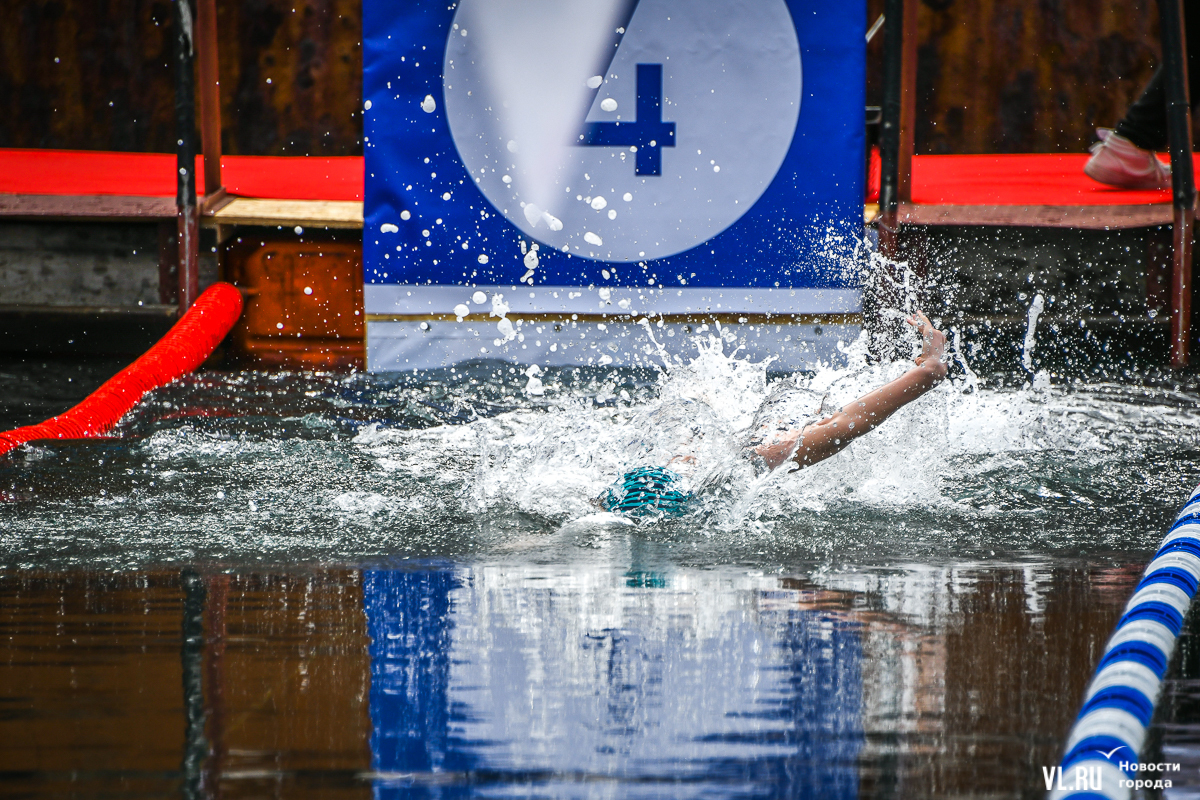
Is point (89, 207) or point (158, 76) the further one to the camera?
point (158, 76)

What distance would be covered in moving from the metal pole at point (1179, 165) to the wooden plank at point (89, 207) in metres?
4.33

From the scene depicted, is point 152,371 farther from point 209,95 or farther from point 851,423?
point 851,423

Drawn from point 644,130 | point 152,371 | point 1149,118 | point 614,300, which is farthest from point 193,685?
point 1149,118

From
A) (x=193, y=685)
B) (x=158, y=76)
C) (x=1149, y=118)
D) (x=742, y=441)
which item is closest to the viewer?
(x=193, y=685)

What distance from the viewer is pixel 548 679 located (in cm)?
201

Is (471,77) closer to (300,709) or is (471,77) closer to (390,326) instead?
(390,326)

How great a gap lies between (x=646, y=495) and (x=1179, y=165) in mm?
3230

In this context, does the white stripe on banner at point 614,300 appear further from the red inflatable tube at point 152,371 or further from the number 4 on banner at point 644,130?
the red inflatable tube at point 152,371

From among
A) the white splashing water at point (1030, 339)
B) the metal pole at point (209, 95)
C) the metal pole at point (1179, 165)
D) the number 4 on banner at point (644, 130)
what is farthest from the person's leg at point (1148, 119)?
the metal pole at point (209, 95)

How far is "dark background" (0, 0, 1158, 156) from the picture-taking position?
7777mm

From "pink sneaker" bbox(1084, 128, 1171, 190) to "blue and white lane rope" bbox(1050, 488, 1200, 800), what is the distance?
11.9 feet

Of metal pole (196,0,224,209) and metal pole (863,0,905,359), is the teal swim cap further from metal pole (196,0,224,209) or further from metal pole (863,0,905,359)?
metal pole (196,0,224,209)

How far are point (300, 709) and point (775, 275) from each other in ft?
10.8

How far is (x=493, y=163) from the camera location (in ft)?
15.4
